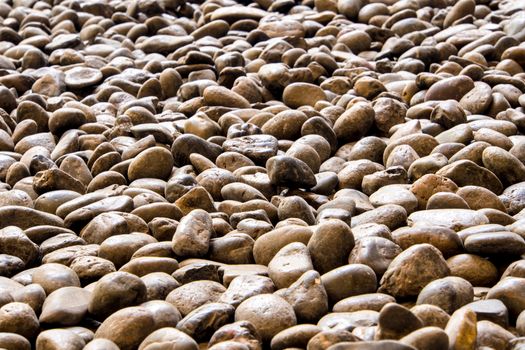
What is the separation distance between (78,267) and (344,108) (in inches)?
73.8

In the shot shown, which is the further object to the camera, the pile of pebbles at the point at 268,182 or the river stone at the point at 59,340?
the pile of pebbles at the point at 268,182

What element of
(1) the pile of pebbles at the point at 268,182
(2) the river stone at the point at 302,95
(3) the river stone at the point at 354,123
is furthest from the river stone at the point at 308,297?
(2) the river stone at the point at 302,95

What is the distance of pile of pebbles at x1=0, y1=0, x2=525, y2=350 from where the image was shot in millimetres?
2092

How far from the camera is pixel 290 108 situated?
13.1 ft

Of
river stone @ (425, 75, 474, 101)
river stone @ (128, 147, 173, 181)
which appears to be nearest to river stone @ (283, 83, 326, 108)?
river stone @ (425, 75, 474, 101)

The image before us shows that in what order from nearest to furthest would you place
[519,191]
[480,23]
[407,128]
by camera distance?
[519,191] < [407,128] < [480,23]

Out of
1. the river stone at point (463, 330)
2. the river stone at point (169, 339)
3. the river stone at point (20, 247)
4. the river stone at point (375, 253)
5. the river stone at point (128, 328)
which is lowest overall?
the river stone at point (20, 247)

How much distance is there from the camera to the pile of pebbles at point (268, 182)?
209cm

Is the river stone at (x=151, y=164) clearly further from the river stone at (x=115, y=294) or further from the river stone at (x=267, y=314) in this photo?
the river stone at (x=267, y=314)

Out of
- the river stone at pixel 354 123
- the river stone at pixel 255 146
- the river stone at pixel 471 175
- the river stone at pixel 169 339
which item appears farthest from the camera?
the river stone at pixel 354 123

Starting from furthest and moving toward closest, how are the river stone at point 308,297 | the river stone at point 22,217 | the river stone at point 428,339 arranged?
1. the river stone at point 22,217
2. the river stone at point 308,297
3. the river stone at point 428,339

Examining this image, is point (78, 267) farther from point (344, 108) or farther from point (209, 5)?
point (209, 5)

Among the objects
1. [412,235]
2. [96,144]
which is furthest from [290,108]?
[412,235]

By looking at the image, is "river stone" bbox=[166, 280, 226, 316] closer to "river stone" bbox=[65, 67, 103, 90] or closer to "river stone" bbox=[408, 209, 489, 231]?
"river stone" bbox=[408, 209, 489, 231]
